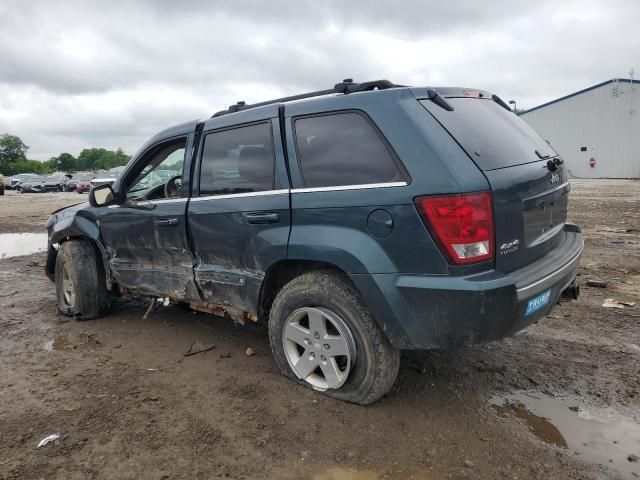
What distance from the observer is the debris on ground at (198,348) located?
4.20 m

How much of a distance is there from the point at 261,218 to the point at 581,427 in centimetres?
229

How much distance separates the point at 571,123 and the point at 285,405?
116 feet

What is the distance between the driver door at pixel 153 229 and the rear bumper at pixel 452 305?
1753 mm

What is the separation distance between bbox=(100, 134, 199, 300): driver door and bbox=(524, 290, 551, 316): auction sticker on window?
8.08 feet

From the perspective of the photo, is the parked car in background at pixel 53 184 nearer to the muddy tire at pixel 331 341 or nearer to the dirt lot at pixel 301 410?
the dirt lot at pixel 301 410

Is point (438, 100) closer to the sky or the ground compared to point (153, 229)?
closer to the sky

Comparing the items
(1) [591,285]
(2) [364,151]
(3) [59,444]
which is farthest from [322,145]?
(1) [591,285]

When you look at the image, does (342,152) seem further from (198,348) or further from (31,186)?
(31,186)

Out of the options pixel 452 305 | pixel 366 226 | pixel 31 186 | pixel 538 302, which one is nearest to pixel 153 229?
pixel 366 226

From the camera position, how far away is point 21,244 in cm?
1016

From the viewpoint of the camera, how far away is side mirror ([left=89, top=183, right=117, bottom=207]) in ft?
15.0

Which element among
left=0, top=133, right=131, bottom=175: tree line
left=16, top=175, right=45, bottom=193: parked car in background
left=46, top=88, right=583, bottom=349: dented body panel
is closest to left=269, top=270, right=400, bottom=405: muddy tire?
left=46, top=88, right=583, bottom=349: dented body panel

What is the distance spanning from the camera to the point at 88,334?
4.73 meters

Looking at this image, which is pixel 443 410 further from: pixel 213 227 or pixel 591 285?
pixel 591 285
